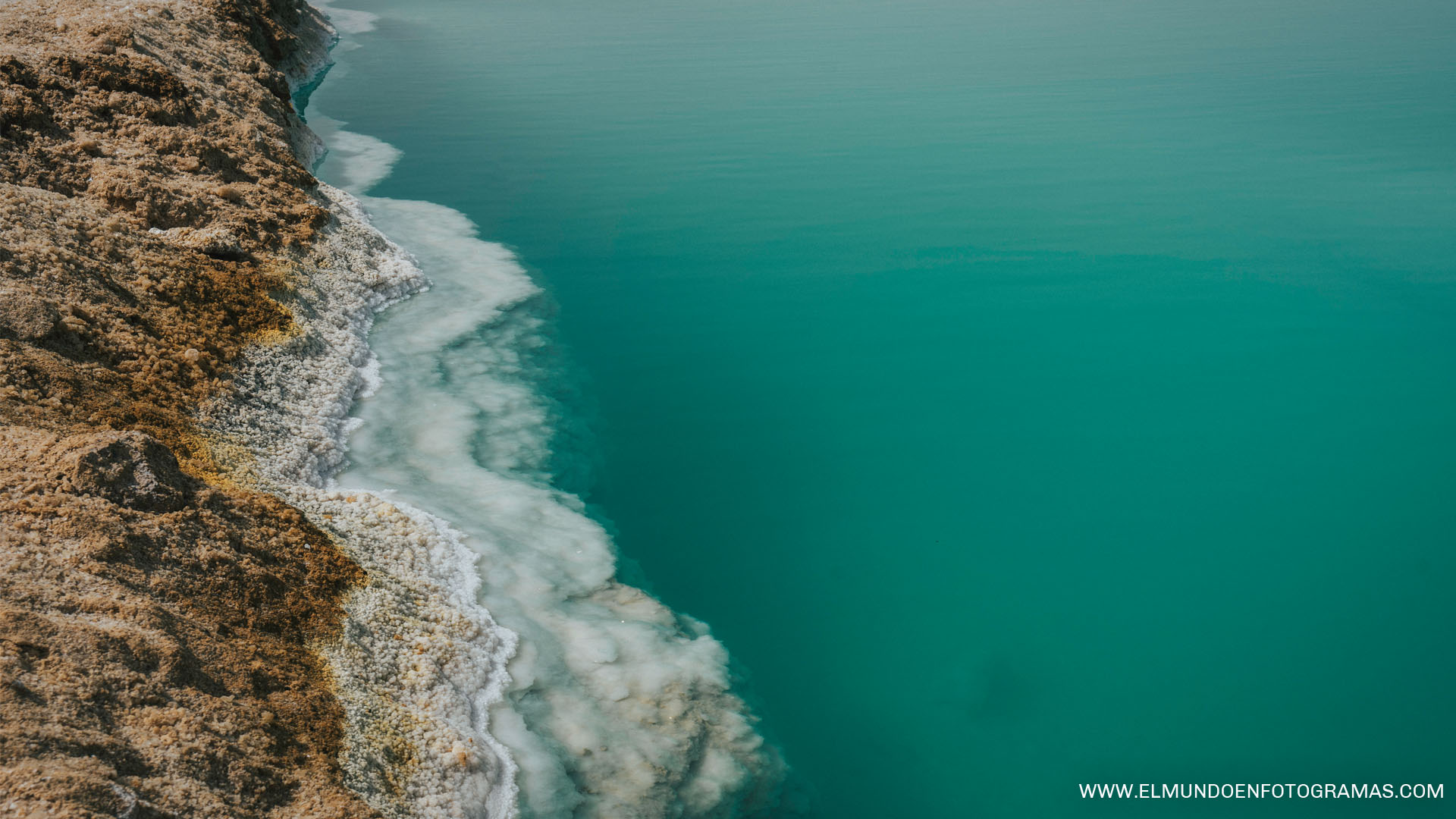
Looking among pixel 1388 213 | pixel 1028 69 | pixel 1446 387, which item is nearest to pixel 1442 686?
pixel 1446 387

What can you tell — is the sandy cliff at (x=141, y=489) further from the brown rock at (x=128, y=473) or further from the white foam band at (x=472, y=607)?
the white foam band at (x=472, y=607)

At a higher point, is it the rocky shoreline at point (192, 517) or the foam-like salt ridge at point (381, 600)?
the rocky shoreline at point (192, 517)

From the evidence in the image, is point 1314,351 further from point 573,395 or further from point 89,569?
point 89,569


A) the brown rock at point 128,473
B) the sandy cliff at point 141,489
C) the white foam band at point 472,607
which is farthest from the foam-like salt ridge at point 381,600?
the brown rock at point 128,473

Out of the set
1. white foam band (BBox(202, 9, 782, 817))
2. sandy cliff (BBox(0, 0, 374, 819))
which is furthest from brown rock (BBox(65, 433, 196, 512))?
white foam band (BBox(202, 9, 782, 817))

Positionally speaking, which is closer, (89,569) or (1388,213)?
(89,569)

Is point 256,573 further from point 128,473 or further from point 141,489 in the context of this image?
point 128,473

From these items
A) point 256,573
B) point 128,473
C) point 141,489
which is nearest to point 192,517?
point 141,489
